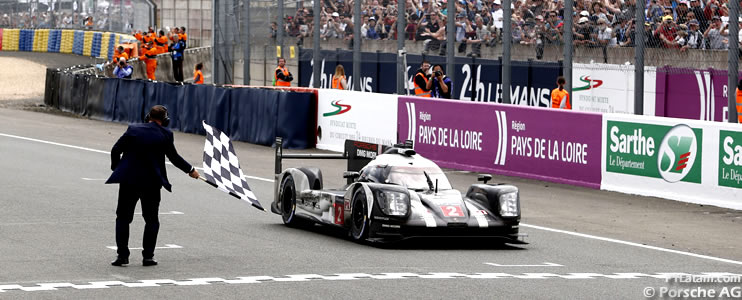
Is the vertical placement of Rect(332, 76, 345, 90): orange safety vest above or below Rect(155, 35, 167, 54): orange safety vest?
below

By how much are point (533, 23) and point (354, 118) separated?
13.4 feet

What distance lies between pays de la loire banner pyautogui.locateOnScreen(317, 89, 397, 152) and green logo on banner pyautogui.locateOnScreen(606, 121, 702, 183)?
6.27 metres

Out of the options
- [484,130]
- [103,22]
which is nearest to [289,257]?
[484,130]

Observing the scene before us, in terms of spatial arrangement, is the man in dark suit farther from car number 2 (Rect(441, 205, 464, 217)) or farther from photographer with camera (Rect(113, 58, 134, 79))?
photographer with camera (Rect(113, 58, 134, 79))

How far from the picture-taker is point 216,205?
693 inches

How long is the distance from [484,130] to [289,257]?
10691 mm

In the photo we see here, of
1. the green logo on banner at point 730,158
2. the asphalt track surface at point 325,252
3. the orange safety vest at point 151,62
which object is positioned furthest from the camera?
the orange safety vest at point 151,62

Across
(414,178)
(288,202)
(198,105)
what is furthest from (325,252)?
(198,105)

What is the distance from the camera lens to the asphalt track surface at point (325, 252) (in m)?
10.9

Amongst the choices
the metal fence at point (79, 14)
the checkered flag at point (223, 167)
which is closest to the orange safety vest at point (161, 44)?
the metal fence at point (79, 14)

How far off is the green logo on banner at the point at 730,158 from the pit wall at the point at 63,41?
132ft

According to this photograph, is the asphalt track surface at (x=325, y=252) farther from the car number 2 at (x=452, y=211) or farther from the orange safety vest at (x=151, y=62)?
the orange safety vest at (x=151, y=62)

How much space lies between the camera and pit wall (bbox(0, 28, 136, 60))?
58312mm

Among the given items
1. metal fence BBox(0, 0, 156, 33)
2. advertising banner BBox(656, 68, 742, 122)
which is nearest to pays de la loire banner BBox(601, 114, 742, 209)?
advertising banner BBox(656, 68, 742, 122)
